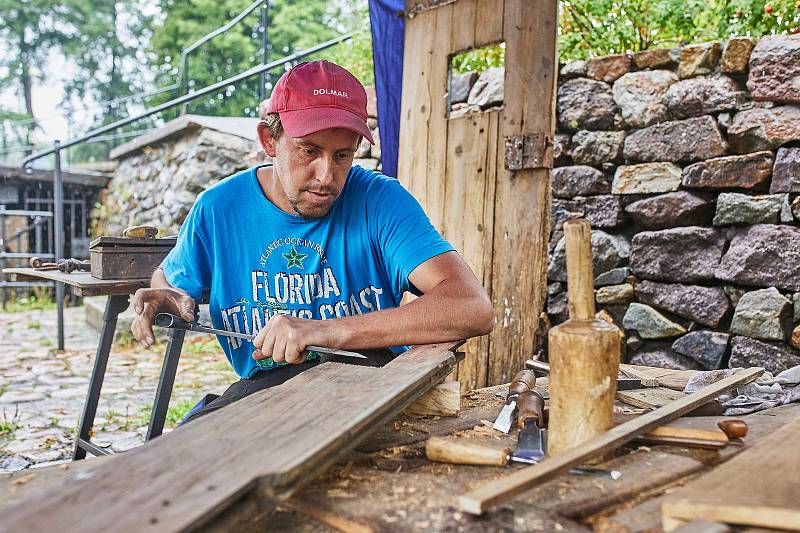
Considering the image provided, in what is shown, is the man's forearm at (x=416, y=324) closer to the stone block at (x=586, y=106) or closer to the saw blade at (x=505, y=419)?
the saw blade at (x=505, y=419)

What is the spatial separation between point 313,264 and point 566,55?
127 inches

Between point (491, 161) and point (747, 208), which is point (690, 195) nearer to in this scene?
point (747, 208)

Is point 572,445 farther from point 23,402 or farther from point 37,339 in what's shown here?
point 37,339

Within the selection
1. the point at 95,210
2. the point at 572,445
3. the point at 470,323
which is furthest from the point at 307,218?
the point at 95,210

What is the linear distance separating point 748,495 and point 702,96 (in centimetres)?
333

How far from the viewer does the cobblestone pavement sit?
4.06 m

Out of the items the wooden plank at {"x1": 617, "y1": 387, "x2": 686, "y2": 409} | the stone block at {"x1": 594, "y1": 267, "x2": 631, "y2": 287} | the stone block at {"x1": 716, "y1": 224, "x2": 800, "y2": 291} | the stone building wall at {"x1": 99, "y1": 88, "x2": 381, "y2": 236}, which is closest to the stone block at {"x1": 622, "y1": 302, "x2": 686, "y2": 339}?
the stone block at {"x1": 594, "y1": 267, "x2": 631, "y2": 287}

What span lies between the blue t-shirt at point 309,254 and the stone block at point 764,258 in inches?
86.1

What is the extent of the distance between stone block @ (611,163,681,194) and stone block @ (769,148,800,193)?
50 cm

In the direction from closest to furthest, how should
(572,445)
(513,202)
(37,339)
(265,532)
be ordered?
(265,532) < (572,445) < (513,202) < (37,339)

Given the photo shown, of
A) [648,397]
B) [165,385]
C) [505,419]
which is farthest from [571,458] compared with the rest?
[165,385]

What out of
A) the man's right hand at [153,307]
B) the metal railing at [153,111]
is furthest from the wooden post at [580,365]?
the metal railing at [153,111]

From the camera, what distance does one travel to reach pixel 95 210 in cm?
1155

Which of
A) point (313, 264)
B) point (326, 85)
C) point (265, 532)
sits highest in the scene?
point (326, 85)
